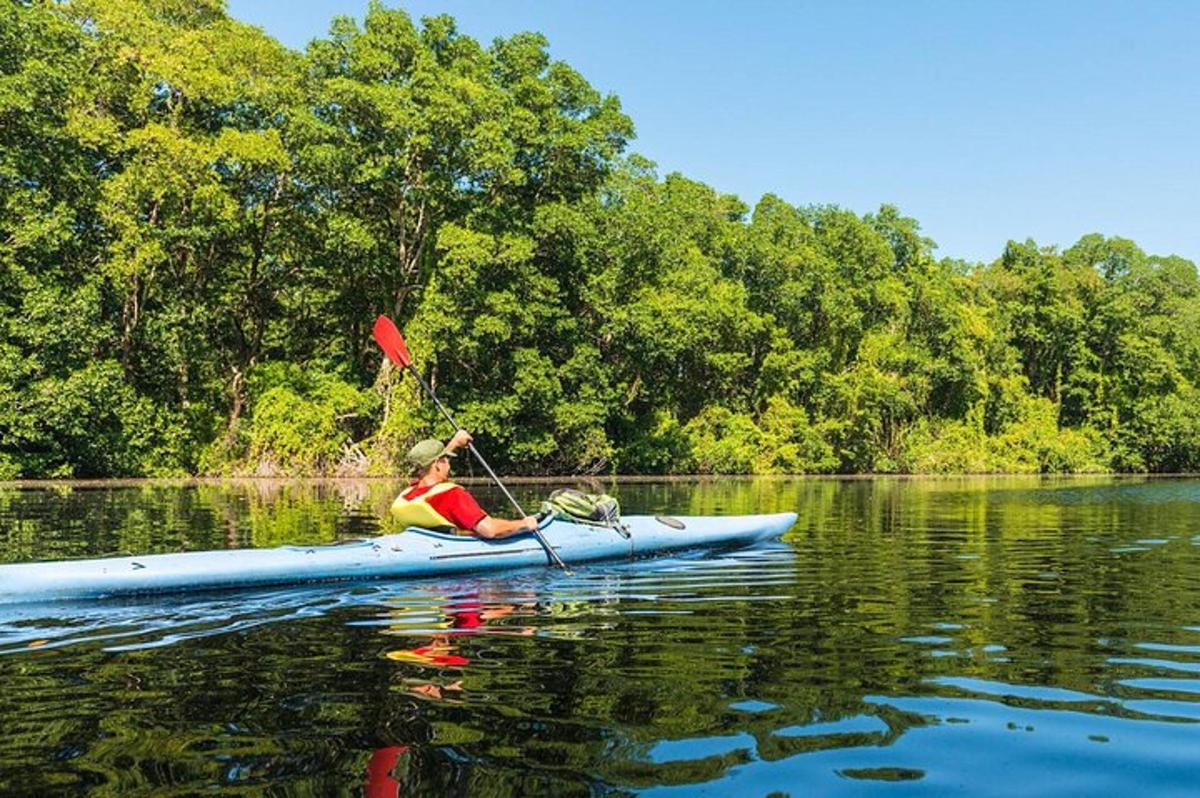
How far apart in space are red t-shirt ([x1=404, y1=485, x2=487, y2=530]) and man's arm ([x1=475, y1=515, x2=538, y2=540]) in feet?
0.18

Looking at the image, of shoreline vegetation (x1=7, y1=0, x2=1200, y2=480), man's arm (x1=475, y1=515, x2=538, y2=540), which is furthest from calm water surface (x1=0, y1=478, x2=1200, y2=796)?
shoreline vegetation (x1=7, y1=0, x2=1200, y2=480)

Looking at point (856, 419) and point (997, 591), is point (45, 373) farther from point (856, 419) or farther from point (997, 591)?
point (856, 419)

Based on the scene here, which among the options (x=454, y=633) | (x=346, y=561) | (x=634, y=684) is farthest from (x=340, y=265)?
(x=634, y=684)

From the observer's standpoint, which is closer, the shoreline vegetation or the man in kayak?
the man in kayak

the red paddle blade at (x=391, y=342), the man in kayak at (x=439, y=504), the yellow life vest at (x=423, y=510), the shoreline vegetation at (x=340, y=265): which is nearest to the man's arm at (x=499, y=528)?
the man in kayak at (x=439, y=504)

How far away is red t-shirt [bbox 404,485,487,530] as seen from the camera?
755 centimetres

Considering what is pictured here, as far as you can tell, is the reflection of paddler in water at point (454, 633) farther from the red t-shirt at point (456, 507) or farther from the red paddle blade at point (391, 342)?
the red paddle blade at point (391, 342)

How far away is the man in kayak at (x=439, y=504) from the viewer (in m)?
7.39

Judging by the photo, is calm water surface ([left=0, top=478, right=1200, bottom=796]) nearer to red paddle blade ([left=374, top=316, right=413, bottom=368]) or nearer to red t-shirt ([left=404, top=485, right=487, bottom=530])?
red t-shirt ([left=404, top=485, right=487, bottom=530])

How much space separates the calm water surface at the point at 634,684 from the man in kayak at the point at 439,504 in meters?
0.40

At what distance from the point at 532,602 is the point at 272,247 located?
78.5 feet

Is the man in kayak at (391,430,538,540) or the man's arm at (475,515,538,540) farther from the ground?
the man in kayak at (391,430,538,540)

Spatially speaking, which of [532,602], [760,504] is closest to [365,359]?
[760,504]

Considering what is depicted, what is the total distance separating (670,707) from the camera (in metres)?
3.53
